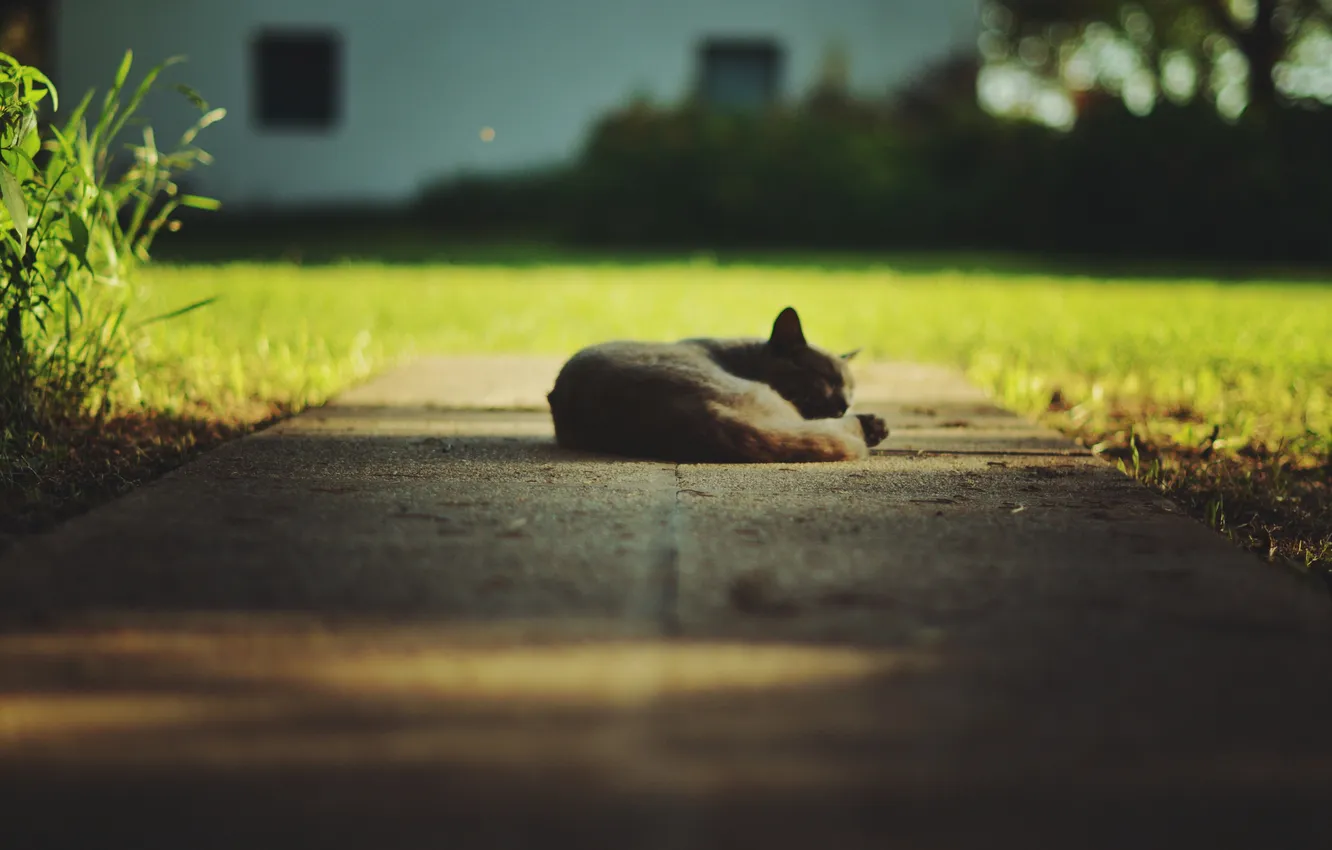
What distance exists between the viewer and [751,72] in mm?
19875

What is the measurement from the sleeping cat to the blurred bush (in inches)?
487

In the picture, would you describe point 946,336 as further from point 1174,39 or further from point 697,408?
point 1174,39

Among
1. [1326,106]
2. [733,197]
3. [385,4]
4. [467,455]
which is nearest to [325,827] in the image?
[467,455]

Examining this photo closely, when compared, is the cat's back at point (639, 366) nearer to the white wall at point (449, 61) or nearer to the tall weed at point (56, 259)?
the tall weed at point (56, 259)

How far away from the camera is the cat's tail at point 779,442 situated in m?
3.28

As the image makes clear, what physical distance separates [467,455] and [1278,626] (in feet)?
6.63

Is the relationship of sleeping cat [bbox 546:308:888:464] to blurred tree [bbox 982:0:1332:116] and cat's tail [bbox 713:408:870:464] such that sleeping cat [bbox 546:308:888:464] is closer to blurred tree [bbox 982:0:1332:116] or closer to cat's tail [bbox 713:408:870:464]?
cat's tail [bbox 713:408:870:464]

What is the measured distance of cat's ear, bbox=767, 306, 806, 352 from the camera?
356cm

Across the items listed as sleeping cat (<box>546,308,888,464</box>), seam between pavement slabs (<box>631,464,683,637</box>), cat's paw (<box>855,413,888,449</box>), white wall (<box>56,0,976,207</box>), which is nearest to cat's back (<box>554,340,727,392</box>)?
sleeping cat (<box>546,308,888,464</box>)

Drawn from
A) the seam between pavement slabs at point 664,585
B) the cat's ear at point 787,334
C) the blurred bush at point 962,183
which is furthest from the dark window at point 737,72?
the seam between pavement slabs at point 664,585

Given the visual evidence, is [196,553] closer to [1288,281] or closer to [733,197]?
[1288,281]

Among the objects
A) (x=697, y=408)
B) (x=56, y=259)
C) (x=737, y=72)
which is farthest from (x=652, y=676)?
(x=737, y=72)

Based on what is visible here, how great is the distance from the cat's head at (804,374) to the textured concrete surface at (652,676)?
834mm

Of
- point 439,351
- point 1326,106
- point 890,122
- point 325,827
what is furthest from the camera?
point 890,122
